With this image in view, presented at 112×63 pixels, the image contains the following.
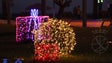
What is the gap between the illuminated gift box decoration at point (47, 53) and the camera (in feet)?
48.3

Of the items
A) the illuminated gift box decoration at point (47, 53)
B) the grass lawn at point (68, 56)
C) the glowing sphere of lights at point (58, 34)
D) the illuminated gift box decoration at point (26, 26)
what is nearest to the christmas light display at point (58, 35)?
the glowing sphere of lights at point (58, 34)

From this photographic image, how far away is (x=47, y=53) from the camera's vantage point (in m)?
14.9

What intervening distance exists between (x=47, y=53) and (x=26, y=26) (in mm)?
8839

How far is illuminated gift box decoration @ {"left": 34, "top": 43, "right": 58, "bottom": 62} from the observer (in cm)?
1471

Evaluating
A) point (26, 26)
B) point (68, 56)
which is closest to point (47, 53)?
point (68, 56)

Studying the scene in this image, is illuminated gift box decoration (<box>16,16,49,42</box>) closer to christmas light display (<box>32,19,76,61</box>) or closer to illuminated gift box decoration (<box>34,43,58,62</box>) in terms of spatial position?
christmas light display (<box>32,19,76,61</box>)

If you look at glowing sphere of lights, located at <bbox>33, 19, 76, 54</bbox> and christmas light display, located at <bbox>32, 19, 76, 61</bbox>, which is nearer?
christmas light display, located at <bbox>32, 19, 76, 61</bbox>

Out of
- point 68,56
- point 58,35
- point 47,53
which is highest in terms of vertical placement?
point 58,35

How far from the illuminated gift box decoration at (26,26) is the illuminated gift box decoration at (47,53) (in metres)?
8.36

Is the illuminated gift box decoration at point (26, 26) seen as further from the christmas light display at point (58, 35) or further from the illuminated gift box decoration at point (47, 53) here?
the illuminated gift box decoration at point (47, 53)

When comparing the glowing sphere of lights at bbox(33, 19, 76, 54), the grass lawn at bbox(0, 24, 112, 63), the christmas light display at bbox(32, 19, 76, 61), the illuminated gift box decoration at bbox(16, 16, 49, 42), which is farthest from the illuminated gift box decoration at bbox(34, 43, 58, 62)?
the illuminated gift box decoration at bbox(16, 16, 49, 42)

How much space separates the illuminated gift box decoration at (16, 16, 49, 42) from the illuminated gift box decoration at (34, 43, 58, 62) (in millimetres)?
8356

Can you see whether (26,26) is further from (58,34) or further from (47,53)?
(47,53)

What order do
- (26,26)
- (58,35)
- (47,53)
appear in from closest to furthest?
(47,53) < (58,35) < (26,26)
